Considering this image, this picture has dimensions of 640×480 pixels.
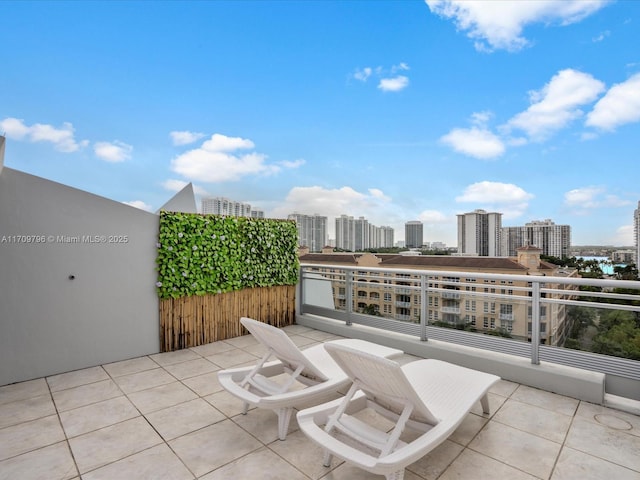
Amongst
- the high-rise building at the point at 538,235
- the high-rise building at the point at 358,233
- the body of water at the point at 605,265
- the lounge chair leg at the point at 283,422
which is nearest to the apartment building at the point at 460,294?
the body of water at the point at 605,265

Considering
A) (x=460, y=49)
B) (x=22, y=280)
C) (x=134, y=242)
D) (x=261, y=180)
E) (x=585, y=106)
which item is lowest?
(x=22, y=280)

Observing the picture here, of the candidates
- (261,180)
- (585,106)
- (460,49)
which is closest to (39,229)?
(261,180)

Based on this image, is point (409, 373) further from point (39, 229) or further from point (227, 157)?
point (227, 157)

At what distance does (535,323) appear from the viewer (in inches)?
157

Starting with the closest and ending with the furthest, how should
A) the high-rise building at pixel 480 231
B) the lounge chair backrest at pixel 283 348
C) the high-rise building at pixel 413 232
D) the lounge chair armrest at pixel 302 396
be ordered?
1. the lounge chair armrest at pixel 302 396
2. the lounge chair backrest at pixel 283 348
3. the high-rise building at pixel 480 231
4. the high-rise building at pixel 413 232

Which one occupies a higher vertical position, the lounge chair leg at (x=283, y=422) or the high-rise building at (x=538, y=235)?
the high-rise building at (x=538, y=235)

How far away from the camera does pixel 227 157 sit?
16547mm

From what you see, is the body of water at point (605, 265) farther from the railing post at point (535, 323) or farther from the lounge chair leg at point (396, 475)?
the lounge chair leg at point (396, 475)

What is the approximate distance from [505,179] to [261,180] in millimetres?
15330

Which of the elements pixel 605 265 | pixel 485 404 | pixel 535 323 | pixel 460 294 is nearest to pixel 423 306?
pixel 460 294

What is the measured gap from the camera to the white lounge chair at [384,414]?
1.94 metres

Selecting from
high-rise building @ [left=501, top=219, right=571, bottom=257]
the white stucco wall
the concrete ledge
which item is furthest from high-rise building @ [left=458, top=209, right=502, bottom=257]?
the white stucco wall

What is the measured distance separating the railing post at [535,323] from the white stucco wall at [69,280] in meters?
5.19

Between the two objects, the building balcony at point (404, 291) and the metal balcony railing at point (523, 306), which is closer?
the metal balcony railing at point (523, 306)
